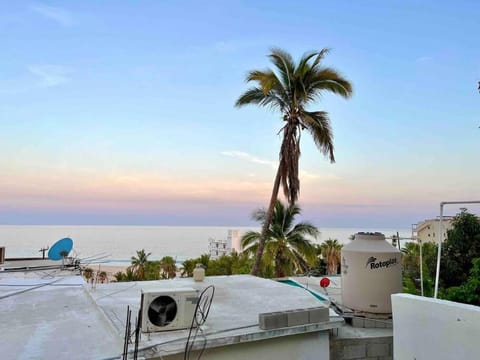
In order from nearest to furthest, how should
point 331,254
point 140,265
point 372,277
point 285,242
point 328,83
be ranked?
point 372,277 → point 328,83 → point 285,242 → point 331,254 → point 140,265

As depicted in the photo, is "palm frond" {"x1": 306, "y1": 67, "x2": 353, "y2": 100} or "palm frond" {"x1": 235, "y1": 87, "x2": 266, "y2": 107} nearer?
"palm frond" {"x1": 306, "y1": 67, "x2": 353, "y2": 100}

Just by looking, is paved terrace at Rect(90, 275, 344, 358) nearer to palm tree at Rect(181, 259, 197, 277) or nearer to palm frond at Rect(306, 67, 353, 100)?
palm frond at Rect(306, 67, 353, 100)

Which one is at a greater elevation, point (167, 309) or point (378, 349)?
point (167, 309)

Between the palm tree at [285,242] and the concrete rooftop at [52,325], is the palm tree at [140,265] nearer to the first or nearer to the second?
the palm tree at [285,242]

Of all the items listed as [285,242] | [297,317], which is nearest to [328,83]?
[285,242]

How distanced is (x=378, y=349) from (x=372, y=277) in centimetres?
112

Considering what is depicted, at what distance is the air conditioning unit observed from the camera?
3.93 metres

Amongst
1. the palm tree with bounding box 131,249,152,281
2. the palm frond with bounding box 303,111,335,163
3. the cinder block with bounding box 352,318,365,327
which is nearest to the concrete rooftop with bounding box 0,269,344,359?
the cinder block with bounding box 352,318,365,327

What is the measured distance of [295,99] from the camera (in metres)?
11.4

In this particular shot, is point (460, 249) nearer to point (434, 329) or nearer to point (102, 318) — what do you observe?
point (434, 329)

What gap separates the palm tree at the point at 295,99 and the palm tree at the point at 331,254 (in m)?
15.1

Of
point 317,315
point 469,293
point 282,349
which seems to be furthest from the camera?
point 469,293

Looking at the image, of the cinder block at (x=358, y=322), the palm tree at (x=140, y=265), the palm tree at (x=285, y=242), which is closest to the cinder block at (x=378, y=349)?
the cinder block at (x=358, y=322)

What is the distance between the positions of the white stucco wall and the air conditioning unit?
0.44 metres
